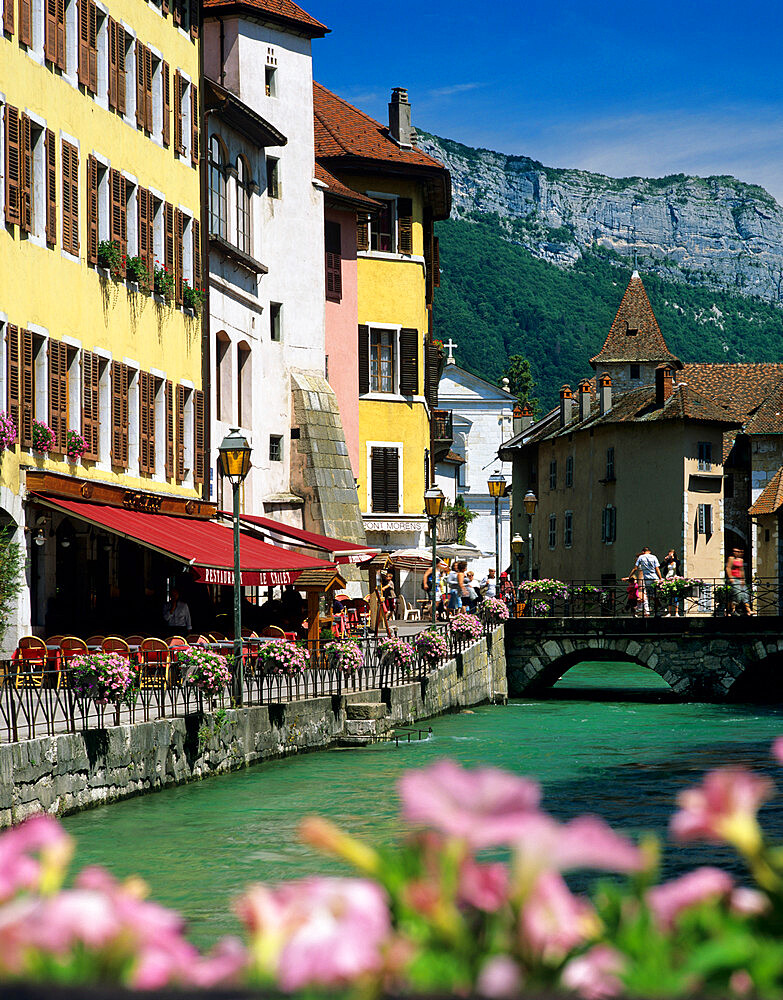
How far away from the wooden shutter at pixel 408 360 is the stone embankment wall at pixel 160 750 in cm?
1808

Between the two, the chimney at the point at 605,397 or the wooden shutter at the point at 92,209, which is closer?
the wooden shutter at the point at 92,209

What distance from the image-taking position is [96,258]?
25.9m

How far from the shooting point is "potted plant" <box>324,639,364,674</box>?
26.0 m

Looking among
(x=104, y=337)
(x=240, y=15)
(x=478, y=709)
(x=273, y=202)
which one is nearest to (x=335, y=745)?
(x=104, y=337)

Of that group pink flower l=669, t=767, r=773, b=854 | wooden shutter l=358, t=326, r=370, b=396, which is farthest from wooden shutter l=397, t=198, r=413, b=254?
pink flower l=669, t=767, r=773, b=854

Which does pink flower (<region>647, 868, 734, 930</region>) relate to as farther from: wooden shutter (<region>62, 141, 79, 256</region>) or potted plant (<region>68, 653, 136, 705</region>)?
wooden shutter (<region>62, 141, 79, 256</region>)

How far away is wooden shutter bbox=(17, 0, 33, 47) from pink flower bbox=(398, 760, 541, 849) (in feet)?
74.5

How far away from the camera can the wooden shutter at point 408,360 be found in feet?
150

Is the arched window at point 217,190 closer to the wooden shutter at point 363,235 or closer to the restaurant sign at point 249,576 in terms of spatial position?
the restaurant sign at point 249,576

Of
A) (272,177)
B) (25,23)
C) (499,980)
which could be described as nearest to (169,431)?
(25,23)

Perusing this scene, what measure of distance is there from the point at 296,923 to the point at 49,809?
1437 centimetres

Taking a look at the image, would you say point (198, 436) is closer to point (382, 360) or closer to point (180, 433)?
point (180, 433)

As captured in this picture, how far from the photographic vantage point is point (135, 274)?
2750 cm

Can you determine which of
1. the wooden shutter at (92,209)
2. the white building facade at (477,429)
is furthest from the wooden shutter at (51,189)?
the white building facade at (477,429)
